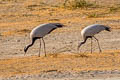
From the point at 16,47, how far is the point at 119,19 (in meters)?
6.90

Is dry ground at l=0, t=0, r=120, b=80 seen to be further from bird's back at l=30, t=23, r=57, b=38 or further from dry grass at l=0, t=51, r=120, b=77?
bird's back at l=30, t=23, r=57, b=38

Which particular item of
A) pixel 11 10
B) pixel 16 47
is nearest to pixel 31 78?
pixel 16 47

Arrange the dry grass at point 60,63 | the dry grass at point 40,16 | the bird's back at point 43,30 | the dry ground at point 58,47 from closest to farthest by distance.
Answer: the dry ground at point 58,47
the dry grass at point 60,63
the bird's back at point 43,30
the dry grass at point 40,16

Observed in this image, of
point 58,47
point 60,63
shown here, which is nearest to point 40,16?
point 58,47

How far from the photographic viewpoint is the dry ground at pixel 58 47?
38.6 ft

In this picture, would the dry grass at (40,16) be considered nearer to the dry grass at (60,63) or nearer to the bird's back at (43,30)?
the bird's back at (43,30)

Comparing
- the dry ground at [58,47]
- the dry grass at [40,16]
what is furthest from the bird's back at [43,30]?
the dry grass at [40,16]

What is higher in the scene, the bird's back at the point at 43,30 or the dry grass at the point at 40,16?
the dry grass at the point at 40,16

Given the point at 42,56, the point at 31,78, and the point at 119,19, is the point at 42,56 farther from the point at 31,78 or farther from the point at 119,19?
the point at 119,19

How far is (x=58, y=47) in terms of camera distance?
16.0m

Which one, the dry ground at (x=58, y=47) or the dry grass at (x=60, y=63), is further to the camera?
the dry grass at (x=60, y=63)

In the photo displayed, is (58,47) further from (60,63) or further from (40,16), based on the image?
(40,16)

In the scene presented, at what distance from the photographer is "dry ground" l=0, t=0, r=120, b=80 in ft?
38.6

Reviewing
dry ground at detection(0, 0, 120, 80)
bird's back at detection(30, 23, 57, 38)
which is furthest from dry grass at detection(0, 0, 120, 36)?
bird's back at detection(30, 23, 57, 38)
